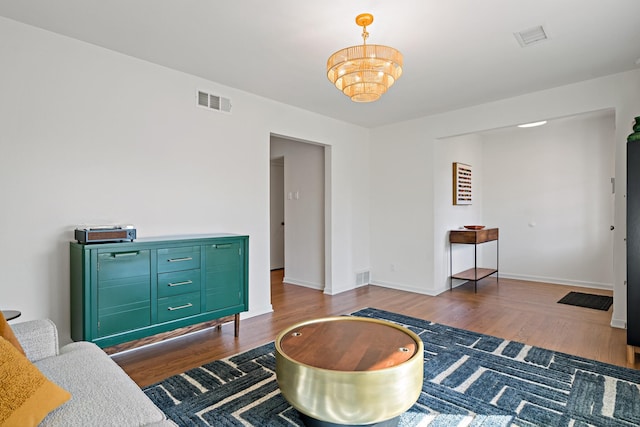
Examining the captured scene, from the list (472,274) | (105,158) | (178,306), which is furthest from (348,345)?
(472,274)

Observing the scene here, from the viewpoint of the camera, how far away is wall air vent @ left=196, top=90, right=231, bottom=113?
3.57 meters

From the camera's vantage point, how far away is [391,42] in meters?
2.82

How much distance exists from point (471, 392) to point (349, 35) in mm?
2712

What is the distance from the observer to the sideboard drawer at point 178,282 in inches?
114

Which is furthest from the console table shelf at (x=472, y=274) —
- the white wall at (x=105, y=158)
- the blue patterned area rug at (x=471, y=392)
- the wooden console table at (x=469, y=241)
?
the white wall at (x=105, y=158)

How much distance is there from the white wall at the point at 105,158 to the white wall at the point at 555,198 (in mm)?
4054

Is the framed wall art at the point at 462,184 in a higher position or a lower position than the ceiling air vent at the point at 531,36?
lower

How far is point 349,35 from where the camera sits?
8.87ft

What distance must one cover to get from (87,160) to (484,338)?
3822 mm

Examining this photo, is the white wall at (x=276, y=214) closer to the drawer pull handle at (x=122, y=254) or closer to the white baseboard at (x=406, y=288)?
the white baseboard at (x=406, y=288)

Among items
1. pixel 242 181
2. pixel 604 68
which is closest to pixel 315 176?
pixel 242 181

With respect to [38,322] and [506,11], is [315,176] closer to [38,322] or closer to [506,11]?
[506,11]

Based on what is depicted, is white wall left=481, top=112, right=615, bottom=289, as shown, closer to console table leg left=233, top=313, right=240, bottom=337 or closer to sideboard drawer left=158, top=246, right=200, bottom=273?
console table leg left=233, top=313, right=240, bottom=337

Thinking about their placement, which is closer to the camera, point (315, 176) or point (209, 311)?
point (209, 311)
